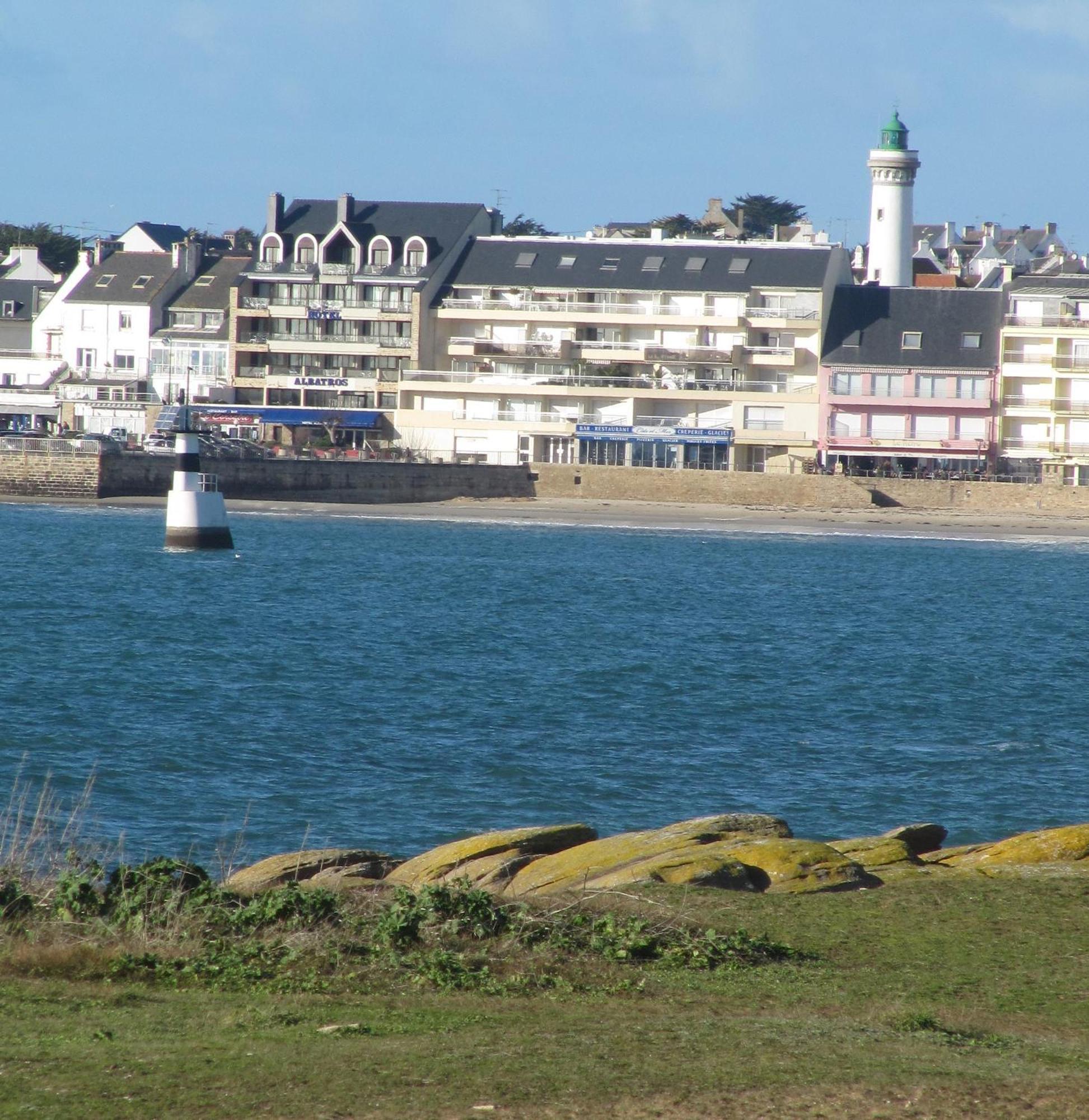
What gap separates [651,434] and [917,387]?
12643mm

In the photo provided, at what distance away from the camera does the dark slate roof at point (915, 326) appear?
260 ft

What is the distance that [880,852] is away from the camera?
→ 43.2 feet

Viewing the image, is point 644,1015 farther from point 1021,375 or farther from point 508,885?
point 1021,375

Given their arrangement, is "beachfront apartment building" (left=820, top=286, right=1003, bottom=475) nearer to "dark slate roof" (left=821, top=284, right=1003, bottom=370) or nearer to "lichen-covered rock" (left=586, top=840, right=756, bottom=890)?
"dark slate roof" (left=821, top=284, right=1003, bottom=370)

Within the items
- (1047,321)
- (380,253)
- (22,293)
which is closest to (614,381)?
(380,253)

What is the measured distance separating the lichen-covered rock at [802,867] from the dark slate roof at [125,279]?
80.8 meters

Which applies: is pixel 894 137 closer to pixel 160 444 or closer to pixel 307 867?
pixel 160 444

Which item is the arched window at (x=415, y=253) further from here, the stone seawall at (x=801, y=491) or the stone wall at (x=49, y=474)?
the stone wall at (x=49, y=474)

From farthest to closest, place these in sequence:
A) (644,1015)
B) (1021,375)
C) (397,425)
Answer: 1. (397,425)
2. (1021,375)
3. (644,1015)

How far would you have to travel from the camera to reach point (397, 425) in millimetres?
83688

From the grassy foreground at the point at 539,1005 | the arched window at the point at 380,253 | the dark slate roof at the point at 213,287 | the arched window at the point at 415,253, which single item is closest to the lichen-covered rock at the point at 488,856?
the grassy foreground at the point at 539,1005

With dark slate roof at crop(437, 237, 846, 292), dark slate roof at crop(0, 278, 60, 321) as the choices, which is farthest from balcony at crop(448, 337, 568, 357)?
dark slate roof at crop(0, 278, 60, 321)

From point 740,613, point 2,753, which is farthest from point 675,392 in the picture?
point 2,753

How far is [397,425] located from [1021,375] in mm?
30282
